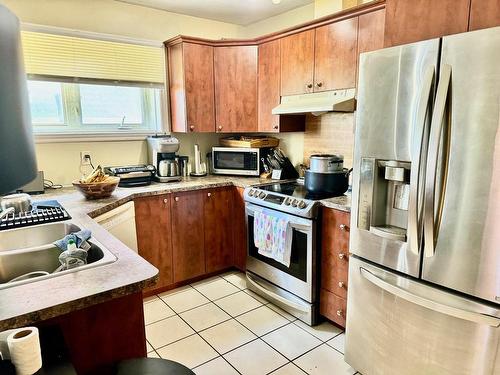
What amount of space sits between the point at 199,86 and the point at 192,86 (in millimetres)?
69

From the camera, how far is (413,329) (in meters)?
1.56

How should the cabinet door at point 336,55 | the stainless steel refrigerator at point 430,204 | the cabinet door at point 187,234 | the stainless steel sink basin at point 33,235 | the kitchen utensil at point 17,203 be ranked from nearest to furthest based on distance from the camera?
the stainless steel refrigerator at point 430,204
the stainless steel sink basin at point 33,235
the kitchen utensil at point 17,203
the cabinet door at point 336,55
the cabinet door at point 187,234

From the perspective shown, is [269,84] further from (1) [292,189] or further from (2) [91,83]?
(2) [91,83]

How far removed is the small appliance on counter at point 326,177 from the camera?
2.40m

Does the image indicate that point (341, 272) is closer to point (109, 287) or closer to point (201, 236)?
point (201, 236)

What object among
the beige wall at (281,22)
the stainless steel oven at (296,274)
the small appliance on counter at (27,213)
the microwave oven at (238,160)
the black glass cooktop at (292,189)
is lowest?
the stainless steel oven at (296,274)

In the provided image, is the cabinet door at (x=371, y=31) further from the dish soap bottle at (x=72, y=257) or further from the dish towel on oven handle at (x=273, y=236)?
the dish soap bottle at (x=72, y=257)

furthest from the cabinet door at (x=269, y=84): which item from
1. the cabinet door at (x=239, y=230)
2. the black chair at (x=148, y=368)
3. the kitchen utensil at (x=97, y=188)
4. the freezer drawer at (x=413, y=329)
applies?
the black chair at (x=148, y=368)

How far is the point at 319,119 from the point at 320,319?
1657 millimetres

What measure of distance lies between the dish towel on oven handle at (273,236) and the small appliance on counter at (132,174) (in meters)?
1.02

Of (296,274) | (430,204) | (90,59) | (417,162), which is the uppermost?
(90,59)

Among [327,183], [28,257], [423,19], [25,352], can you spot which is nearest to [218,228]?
[327,183]

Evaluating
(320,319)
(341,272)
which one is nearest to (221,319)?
(320,319)

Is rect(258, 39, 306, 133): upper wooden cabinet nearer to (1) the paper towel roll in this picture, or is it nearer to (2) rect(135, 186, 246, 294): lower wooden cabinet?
(2) rect(135, 186, 246, 294): lower wooden cabinet
